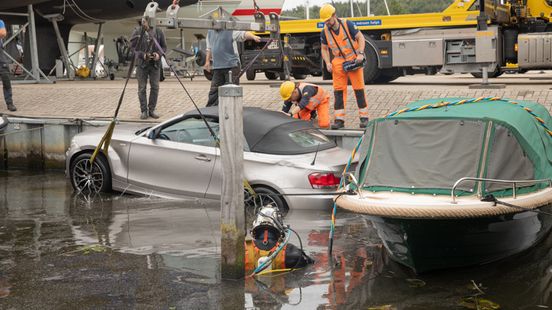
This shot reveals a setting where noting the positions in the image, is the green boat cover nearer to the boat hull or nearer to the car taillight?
the boat hull

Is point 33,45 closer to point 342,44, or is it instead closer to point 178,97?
point 178,97

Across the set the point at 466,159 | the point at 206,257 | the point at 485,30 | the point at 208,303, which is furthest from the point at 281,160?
the point at 485,30

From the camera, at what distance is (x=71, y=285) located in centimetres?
845

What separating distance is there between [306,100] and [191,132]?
2.18m

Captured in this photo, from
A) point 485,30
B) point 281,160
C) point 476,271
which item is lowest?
point 476,271

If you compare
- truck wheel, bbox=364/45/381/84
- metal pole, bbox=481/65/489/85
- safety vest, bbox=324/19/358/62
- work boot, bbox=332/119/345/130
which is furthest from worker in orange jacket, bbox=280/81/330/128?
truck wheel, bbox=364/45/381/84

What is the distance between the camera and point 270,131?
39.8 feet

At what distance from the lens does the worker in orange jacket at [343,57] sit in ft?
49.0

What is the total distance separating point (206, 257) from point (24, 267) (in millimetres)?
1796

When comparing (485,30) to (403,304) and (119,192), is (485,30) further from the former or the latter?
(403,304)

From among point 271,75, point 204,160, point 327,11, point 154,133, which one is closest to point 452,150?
point 204,160

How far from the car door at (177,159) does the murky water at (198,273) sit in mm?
649

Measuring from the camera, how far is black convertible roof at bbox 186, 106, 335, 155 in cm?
1191

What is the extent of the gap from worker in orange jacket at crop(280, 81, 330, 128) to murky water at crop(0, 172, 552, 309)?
2.79 meters
